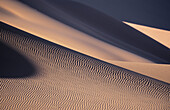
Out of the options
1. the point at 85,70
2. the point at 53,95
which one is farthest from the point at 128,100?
the point at 53,95

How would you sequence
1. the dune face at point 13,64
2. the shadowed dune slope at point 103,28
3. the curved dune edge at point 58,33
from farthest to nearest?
the shadowed dune slope at point 103,28 → the curved dune edge at point 58,33 → the dune face at point 13,64

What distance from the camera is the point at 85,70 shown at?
4363mm

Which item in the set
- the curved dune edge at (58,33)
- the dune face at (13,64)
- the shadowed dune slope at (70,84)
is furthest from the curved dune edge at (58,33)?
the dune face at (13,64)

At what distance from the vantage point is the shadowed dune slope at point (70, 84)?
3.33m

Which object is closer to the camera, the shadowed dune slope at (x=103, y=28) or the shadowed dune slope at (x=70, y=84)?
the shadowed dune slope at (x=70, y=84)

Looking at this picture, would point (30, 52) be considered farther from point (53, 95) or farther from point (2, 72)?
point (53, 95)

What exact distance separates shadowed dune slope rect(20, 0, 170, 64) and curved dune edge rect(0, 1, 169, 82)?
2.54ft

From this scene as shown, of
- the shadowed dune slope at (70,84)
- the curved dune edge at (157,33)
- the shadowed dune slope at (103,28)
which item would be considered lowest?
the shadowed dune slope at (70,84)

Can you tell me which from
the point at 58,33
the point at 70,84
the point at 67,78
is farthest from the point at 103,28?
the point at 70,84

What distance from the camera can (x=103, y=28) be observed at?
34.2ft

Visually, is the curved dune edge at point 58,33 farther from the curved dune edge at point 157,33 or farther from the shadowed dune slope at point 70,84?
the curved dune edge at point 157,33

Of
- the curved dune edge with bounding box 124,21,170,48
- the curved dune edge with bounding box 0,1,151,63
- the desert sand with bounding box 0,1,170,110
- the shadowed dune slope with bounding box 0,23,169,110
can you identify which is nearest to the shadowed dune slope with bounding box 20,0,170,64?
the curved dune edge with bounding box 124,21,170,48

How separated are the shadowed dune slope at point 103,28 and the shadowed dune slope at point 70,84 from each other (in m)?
3.82

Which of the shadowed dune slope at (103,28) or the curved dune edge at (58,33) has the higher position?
the shadowed dune slope at (103,28)
